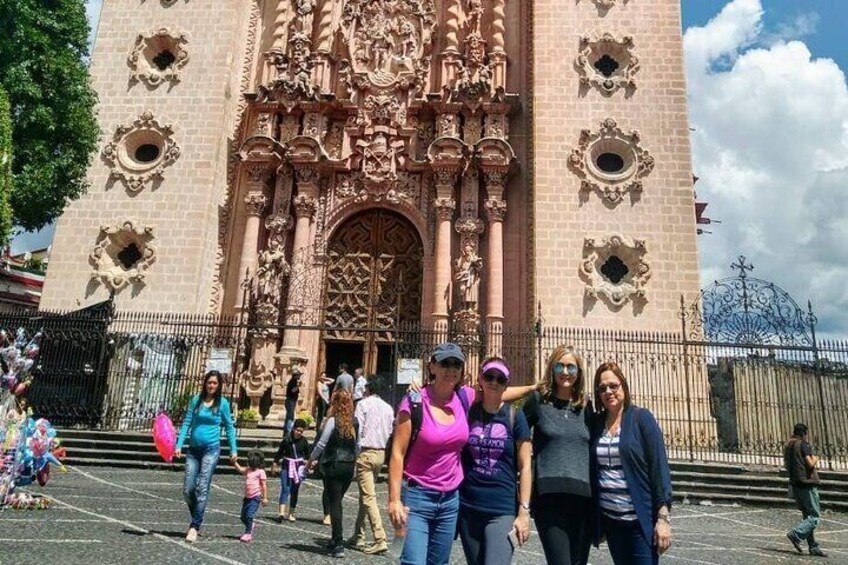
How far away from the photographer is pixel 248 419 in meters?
15.6

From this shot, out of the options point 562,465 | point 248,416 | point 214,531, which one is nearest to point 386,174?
point 248,416

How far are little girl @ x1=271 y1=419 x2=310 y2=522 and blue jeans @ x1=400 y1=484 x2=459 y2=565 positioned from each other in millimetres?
4964

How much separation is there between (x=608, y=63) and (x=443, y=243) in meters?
7.44

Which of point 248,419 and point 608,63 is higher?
point 608,63

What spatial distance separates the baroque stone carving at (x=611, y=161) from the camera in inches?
693

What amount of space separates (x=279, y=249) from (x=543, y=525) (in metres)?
15.4

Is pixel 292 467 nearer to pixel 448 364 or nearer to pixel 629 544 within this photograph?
pixel 448 364

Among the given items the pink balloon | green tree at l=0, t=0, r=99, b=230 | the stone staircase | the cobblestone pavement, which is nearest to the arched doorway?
the stone staircase

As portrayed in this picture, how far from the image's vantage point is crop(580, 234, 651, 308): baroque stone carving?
1672 cm

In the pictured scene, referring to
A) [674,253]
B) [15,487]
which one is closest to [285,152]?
[674,253]

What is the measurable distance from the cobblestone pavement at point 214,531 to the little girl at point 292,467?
0.90 feet

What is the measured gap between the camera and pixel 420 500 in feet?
11.8

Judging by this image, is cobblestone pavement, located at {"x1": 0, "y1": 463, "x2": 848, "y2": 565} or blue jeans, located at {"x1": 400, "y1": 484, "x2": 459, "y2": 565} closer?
blue jeans, located at {"x1": 400, "y1": 484, "x2": 459, "y2": 565}

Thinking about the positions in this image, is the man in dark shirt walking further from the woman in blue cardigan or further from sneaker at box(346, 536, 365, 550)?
the woman in blue cardigan
